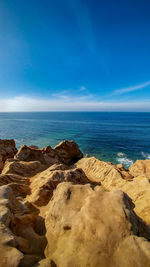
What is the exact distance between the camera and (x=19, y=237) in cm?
402

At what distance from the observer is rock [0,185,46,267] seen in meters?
3.14

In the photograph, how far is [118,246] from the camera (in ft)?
12.0

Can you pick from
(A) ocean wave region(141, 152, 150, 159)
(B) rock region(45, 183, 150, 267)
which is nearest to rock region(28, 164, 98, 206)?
(B) rock region(45, 183, 150, 267)

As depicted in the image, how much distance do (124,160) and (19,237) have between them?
3128cm

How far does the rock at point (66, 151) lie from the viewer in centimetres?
2148

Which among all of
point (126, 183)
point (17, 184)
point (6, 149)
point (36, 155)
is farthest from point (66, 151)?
point (17, 184)

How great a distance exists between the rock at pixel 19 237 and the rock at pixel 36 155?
10.6 metres

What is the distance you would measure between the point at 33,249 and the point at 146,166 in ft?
68.5

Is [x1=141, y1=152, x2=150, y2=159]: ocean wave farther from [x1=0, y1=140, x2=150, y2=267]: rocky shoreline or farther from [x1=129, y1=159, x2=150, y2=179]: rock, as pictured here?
[x1=0, y1=140, x2=150, y2=267]: rocky shoreline

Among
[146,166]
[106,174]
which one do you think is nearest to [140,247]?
[106,174]

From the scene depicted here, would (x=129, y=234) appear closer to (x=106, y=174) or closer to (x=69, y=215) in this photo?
(x=69, y=215)

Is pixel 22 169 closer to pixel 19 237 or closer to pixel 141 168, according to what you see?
pixel 19 237

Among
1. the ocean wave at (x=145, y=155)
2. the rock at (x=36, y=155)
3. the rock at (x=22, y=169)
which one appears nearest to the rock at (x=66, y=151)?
the rock at (x=36, y=155)

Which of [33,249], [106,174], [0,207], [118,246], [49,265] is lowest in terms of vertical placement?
[106,174]
